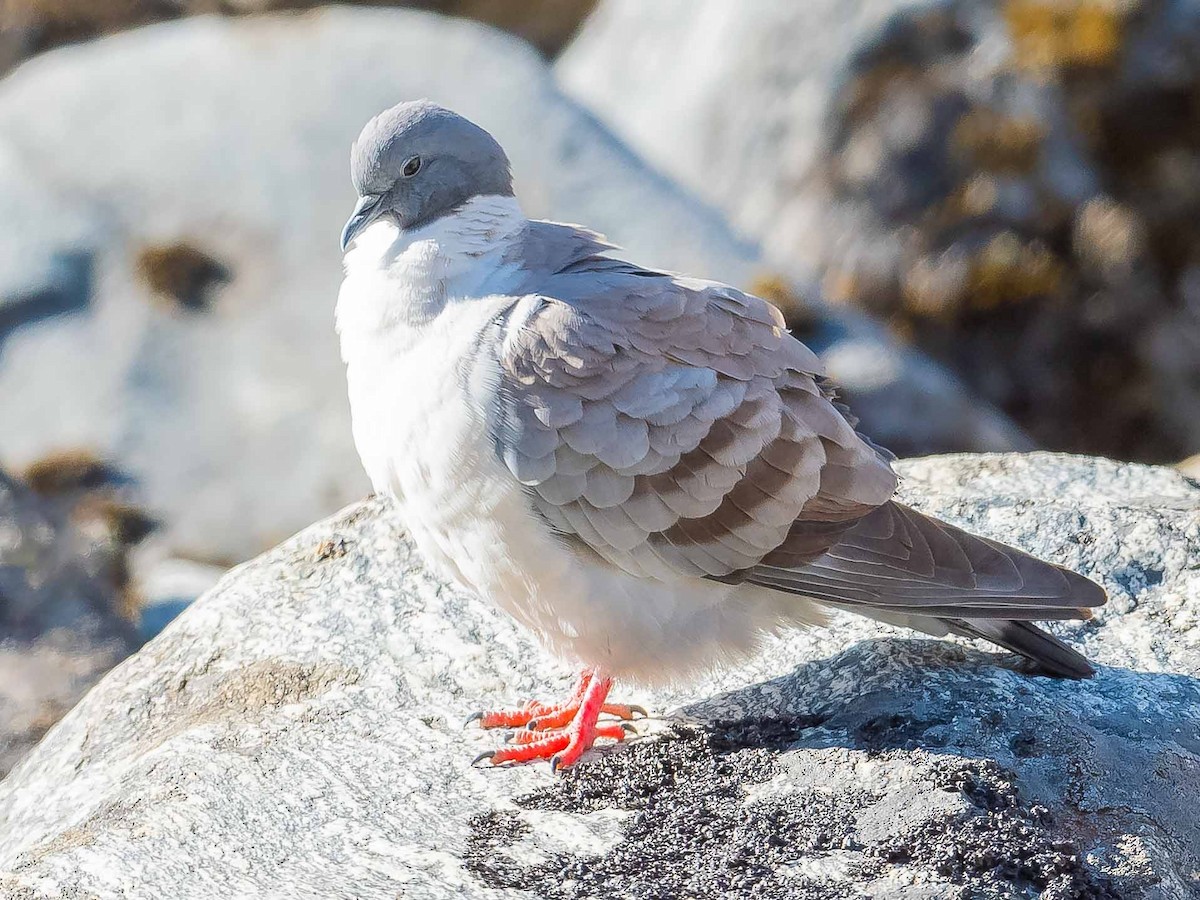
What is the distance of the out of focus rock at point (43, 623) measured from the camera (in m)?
7.49

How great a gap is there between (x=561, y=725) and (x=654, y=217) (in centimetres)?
555

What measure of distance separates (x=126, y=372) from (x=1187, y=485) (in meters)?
7.12

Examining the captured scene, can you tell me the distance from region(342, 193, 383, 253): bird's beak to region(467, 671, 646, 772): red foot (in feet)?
6.29

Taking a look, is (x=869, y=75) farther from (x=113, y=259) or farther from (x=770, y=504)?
(x=770, y=504)

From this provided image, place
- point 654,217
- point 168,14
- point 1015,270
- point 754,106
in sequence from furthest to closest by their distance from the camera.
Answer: point 168,14 → point 754,106 → point 1015,270 → point 654,217

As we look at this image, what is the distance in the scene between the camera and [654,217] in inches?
395

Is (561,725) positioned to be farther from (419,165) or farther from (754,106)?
(754,106)

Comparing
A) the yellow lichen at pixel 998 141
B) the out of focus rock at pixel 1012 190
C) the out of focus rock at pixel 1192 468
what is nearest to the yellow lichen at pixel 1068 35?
the out of focus rock at pixel 1012 190

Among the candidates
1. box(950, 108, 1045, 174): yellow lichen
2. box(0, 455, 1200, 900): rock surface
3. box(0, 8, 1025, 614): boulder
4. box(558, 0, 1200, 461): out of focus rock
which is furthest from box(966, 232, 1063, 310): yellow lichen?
box(0, 455, 1200, 900): rock surface

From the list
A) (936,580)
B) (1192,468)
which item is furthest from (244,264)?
(936,580)

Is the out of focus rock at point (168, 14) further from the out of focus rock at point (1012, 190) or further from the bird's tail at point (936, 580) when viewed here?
the bird's tail at point (936, 580)

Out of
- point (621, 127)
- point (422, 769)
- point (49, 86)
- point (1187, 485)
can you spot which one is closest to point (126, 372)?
point (49, 86)

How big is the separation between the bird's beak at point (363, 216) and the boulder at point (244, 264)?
427cm

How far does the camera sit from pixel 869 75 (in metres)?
11.6
